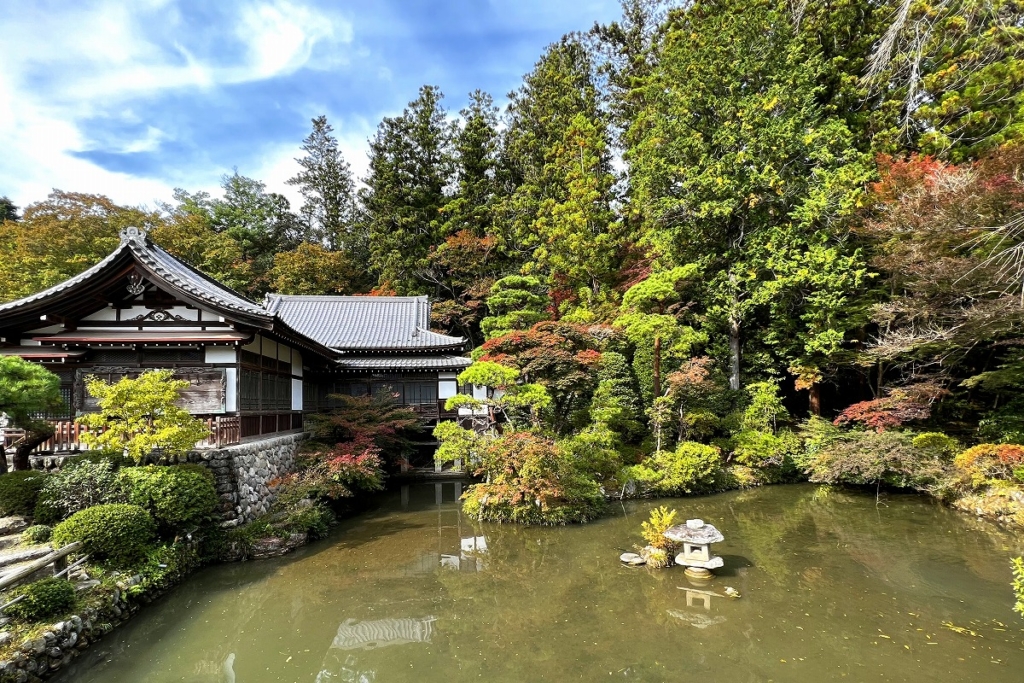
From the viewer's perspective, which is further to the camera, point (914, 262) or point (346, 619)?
point (914, 262)

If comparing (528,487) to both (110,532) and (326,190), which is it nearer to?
(110,532)

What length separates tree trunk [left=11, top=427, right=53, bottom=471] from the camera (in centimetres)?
796

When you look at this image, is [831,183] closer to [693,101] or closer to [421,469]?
[693,101]

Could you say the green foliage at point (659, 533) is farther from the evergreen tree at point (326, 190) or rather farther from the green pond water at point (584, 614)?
the evergreen tree at point (326, 190)

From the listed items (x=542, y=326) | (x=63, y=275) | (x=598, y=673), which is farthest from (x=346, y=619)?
(x=63, y=275)

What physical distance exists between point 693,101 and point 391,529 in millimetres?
16795

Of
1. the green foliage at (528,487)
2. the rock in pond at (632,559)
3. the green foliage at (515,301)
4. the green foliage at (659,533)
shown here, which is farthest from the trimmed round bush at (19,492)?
the green foliage at (659,533)

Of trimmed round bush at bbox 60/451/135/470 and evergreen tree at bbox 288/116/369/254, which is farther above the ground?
evergreen tree at bbox 288/116/369/254

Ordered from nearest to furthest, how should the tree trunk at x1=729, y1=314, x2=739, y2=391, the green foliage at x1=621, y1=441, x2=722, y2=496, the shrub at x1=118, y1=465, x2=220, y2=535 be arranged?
the shrub at x1=118, y1=465, x2=220, y2=535, the green foliage at x1=621, y1=441, x2=722, y2=496, the tree trunk at x1=729, y1=314, x2=739, y2=391

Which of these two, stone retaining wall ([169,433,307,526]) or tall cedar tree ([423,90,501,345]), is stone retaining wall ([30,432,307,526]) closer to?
stone retaining wall ([169,433,307,526])

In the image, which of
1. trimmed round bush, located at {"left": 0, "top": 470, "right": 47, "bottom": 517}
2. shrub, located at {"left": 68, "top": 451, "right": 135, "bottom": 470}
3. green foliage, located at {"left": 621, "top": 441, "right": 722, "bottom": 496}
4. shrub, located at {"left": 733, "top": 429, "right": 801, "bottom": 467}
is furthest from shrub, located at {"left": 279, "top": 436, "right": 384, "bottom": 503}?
shrub, located at {"left": 733, "top": 429, "right": 801, "bottom": 467}

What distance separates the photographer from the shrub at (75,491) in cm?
709

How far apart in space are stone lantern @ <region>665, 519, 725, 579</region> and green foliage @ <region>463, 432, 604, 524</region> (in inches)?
120

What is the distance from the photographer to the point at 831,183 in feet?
48.3
